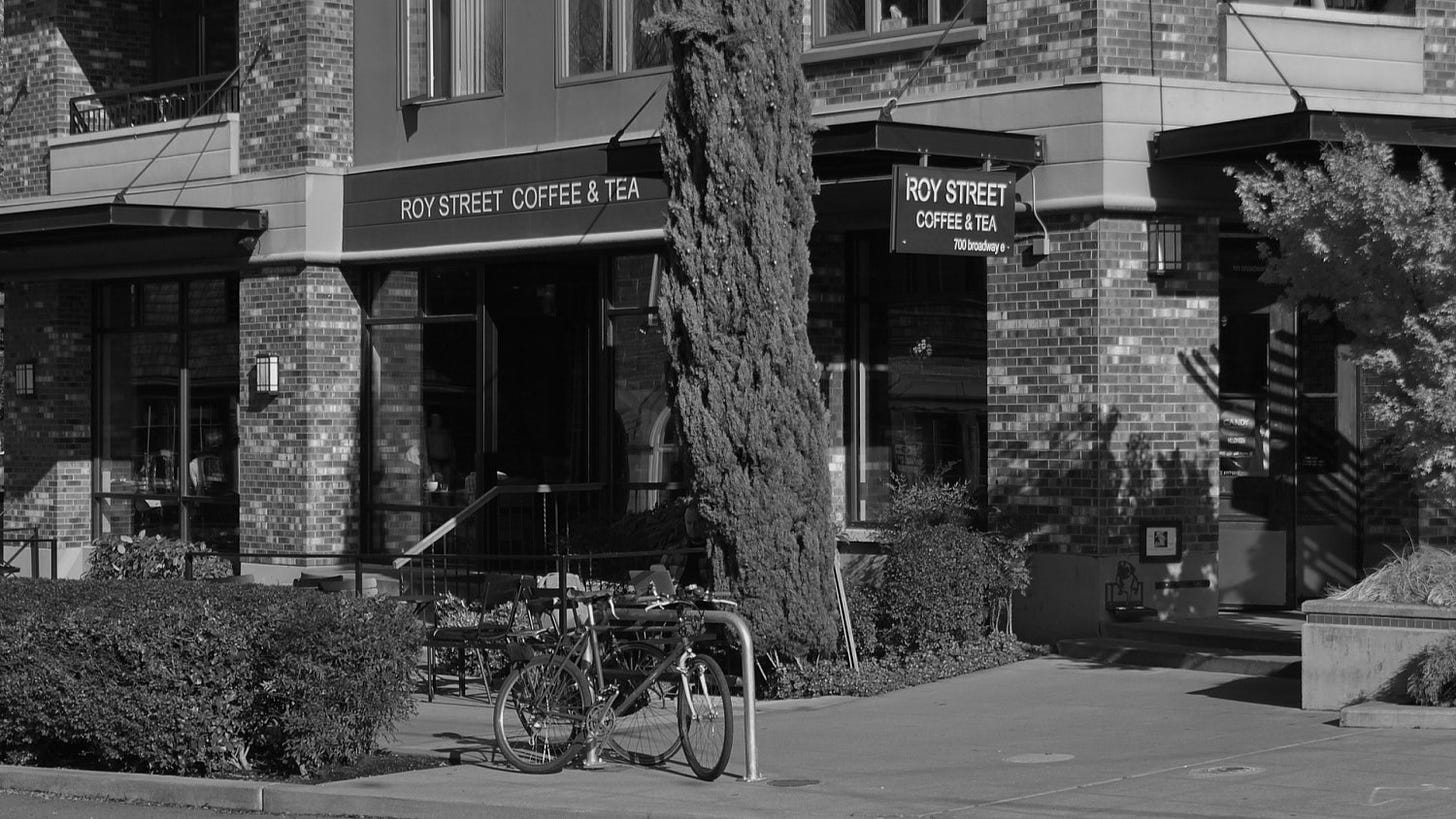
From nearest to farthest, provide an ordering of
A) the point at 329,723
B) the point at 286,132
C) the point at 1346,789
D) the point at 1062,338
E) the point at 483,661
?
the point at 1346,789, the point at 329,723, the point at 483,661, the point at 1062,338, the point at 286,132

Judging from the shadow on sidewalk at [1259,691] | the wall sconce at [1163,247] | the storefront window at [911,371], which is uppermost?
the wall sconce at [1163,247]

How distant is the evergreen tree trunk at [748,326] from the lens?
1259cm

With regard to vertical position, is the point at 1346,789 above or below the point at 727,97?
below

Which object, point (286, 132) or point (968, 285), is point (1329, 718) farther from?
point (286, 132)

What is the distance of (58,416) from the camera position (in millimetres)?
21219

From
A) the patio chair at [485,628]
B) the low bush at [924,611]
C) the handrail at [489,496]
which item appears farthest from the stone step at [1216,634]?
the handrail at [489,496]

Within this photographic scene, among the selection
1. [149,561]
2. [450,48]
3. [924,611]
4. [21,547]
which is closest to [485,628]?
[924,611]

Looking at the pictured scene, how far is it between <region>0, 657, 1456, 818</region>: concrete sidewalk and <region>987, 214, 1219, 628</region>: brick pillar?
181 centimetres

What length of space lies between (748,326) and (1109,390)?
2.95 meters

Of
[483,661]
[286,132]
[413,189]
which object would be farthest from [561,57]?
[483,661]

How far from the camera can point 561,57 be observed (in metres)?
→ 17.5

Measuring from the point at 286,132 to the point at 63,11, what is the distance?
13.9ft

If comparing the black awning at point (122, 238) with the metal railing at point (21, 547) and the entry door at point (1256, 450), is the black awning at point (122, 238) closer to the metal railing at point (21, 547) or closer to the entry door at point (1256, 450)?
the metal railing at point (21, 547)

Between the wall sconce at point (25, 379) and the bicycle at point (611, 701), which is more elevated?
the wall sconce at point (25, 379)
